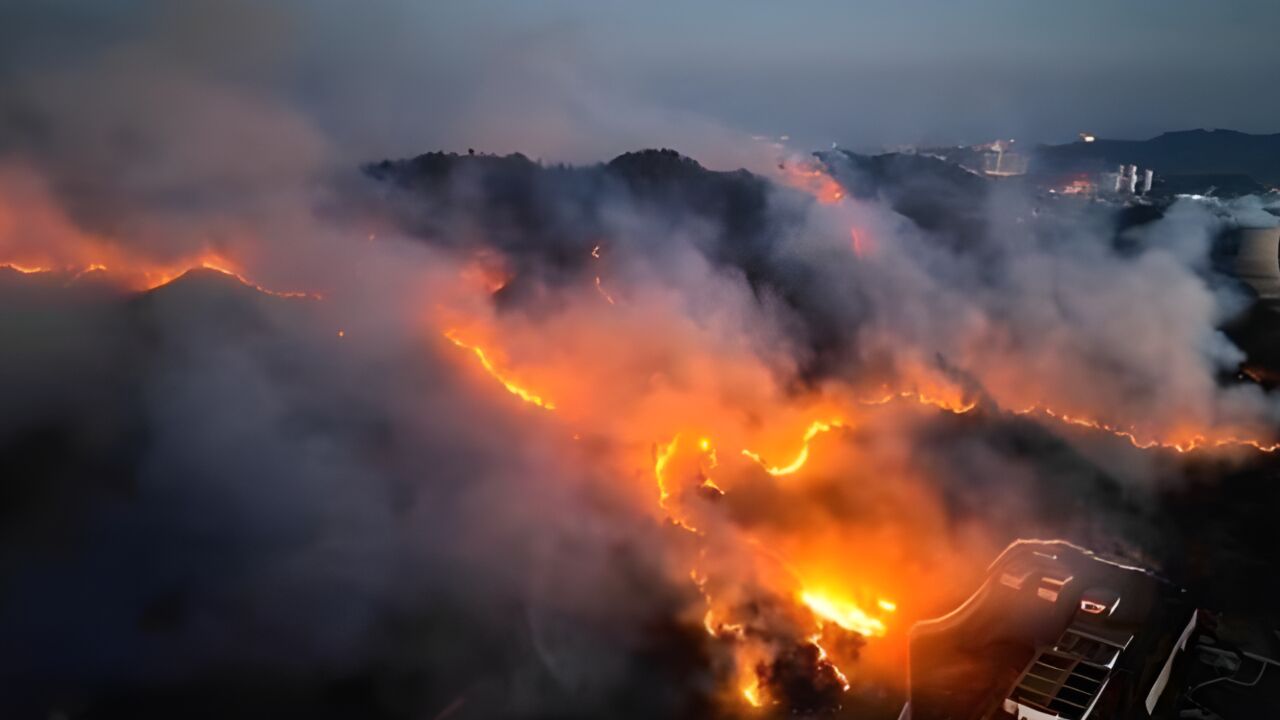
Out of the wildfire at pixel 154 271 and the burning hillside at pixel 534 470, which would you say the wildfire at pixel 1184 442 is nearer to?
the burning hillside at pixel 534 470

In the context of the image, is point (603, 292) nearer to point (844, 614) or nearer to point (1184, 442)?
point (844, 614)

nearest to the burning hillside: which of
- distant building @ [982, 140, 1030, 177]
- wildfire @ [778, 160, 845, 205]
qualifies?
wildfire @ [778, 160, 845, 205]

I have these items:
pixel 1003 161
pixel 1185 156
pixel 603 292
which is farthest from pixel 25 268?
pixel 1185 156

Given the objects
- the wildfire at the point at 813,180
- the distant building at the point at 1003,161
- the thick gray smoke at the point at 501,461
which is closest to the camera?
the thick gray smoke at the point at 501,461

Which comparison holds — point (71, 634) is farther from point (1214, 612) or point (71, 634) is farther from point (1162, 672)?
point (1214, 612)

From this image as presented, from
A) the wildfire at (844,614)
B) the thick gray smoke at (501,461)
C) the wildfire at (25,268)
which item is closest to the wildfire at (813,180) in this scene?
the thick gray smoke at (501,461)
